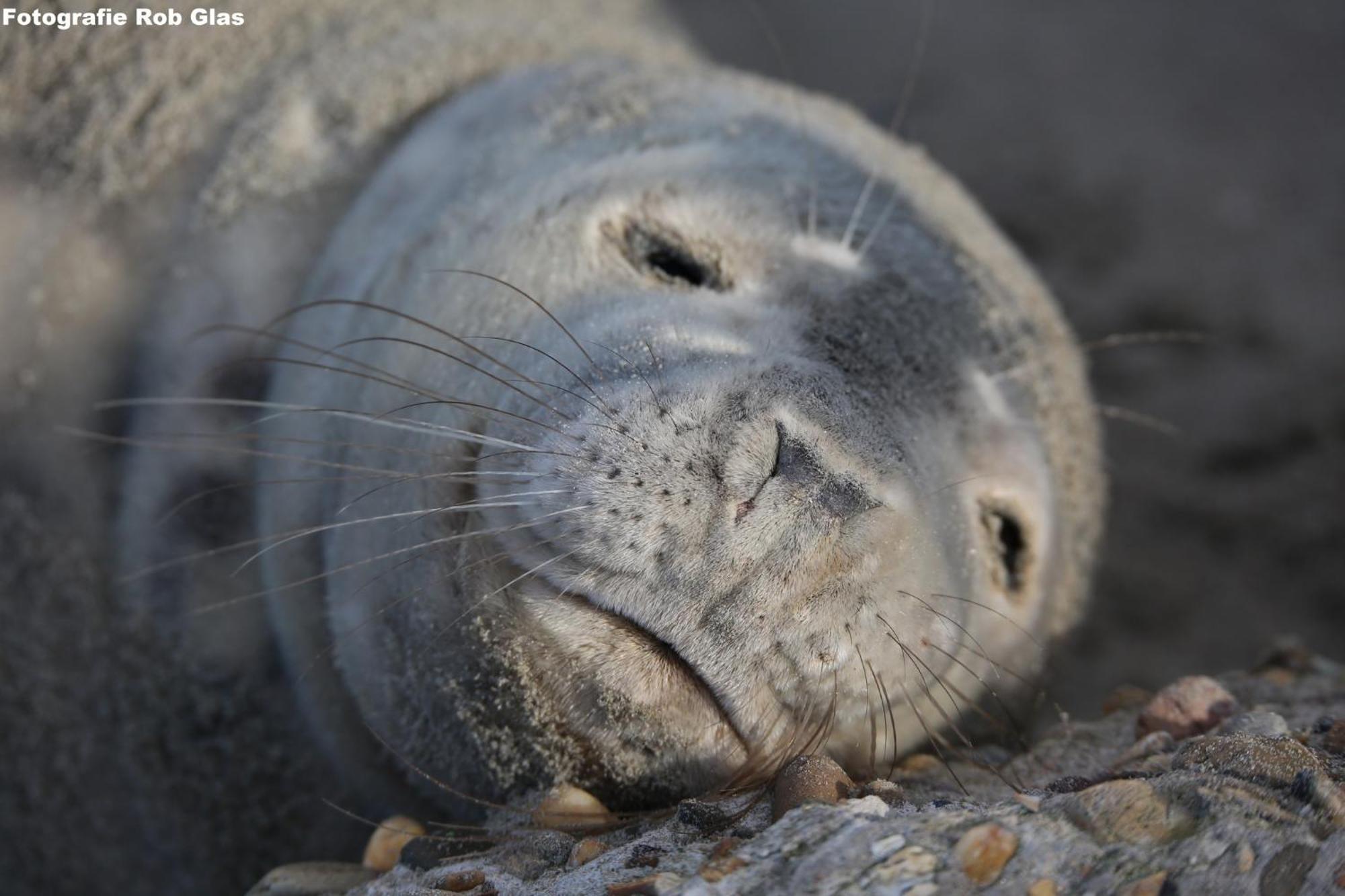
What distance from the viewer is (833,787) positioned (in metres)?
1.75

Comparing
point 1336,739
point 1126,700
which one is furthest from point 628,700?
point 1126,700

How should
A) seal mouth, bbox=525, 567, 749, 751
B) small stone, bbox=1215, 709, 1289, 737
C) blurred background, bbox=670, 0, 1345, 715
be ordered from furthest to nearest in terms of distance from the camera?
blurred background, bbox=670, 0, 1345, 715 < small stone, bbox=1215, 709, 1289, 737 < seal mouth, bbox=525, 567, 749, 751

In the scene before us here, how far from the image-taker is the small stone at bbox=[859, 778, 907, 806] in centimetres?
176

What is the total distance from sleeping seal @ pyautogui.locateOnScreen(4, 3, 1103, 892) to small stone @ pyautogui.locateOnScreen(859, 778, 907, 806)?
4.3 inches

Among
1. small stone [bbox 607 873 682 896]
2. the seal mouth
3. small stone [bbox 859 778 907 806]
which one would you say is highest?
the seal mouth

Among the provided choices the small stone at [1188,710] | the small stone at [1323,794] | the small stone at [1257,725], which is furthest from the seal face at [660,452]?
the small stone at [1323,794]

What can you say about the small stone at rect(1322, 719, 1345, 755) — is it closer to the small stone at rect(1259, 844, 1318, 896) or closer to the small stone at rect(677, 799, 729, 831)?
the small stone at rect(1259, 844, 1318, 896)

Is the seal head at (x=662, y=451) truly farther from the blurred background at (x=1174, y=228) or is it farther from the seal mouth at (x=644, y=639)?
the blurred background at (x=1174, y=228)

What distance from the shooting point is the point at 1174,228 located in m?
4.84

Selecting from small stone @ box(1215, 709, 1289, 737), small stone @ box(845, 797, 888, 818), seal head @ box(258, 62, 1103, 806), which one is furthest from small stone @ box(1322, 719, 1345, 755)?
small stone @ box(845, 797, 888, 818)

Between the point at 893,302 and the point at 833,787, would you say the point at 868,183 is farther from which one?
the point at 833,787

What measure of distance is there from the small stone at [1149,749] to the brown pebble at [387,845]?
3.90 ft

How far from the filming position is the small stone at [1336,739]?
6.00ft

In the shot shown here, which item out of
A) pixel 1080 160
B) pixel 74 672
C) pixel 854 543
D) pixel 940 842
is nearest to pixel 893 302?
pixel 854 543
